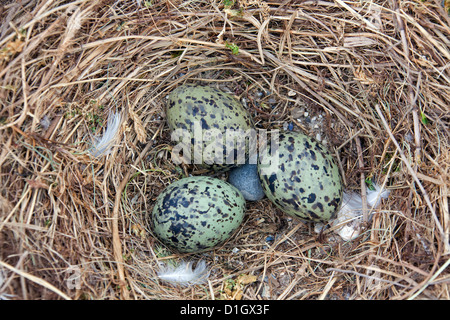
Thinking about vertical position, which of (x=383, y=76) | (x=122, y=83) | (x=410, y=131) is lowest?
(x=410, y=131)

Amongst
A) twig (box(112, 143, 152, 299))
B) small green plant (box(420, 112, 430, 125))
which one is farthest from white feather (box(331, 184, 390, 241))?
twig (box(112, 143, 152, 299))

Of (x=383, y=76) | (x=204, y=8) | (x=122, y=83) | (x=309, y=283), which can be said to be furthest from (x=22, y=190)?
(x=383, y=76)

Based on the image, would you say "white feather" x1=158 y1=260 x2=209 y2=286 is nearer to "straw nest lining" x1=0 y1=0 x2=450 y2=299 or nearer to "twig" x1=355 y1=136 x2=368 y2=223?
"straw nest lining" x1=0 y1=0 x2=450 y2=299

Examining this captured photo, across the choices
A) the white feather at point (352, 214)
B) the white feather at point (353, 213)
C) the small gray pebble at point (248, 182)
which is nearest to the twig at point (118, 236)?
the small gray pebble at point (248, 182)

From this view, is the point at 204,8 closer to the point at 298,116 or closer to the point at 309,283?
the point at 298,116

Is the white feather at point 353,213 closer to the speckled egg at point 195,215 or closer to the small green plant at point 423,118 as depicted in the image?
the small green plant at point 423,118

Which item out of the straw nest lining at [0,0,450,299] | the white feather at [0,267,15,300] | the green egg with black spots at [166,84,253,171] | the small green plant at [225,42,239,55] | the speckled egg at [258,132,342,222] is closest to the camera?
the white feather at [0,267,15,300]

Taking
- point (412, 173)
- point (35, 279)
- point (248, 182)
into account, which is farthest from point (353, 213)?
A: point (35, 279)
